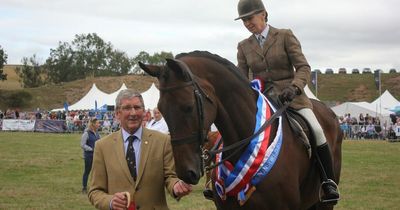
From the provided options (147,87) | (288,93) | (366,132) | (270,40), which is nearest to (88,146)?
(270,40)

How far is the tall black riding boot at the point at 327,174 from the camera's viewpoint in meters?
5.80

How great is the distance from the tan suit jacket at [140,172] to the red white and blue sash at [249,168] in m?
0.59

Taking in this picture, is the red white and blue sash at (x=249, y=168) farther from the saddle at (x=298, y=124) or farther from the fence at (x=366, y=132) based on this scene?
the fence at (x=366, y=132)

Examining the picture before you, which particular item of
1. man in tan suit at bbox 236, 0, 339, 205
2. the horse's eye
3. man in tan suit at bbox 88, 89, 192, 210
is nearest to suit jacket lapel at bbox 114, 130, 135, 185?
man in tan suit at bbox 88, 89, 192, 210

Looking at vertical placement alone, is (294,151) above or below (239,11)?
below

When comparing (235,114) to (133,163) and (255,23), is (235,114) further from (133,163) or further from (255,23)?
(255,23)

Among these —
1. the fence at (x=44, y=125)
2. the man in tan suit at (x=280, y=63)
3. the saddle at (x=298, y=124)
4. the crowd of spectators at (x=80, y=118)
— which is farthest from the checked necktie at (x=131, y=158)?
the fence at (x=44, y=125)

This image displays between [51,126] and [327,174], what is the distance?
125 feet

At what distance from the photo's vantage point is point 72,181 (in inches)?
589

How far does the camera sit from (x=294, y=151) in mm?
5199

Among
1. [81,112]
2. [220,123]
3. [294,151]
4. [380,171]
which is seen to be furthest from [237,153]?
[81,112]

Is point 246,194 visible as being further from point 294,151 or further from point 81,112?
point 81,112

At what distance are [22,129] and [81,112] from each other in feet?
15.8

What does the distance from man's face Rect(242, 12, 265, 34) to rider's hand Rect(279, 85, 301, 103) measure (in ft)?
2.52
